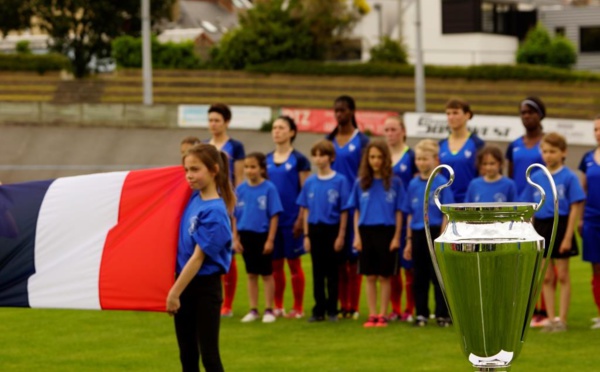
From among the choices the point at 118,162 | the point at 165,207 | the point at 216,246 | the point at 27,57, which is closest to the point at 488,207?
the point at 216,246

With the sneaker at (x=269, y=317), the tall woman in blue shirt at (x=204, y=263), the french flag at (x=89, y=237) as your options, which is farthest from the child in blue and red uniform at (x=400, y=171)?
the tall woman in blue shirt at (x=204, y=263)

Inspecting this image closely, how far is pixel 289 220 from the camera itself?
39.7 feet

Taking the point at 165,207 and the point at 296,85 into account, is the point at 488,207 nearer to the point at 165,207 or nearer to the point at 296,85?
the point at 165,207

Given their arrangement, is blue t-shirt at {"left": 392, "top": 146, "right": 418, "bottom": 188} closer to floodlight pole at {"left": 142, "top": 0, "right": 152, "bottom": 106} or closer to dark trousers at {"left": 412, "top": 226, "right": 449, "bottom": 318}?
dark trousers at {"left": 412, "top": 226, "right": 449, "bottom": 318}

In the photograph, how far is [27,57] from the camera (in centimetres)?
4578

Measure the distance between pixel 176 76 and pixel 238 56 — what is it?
94.2 inches

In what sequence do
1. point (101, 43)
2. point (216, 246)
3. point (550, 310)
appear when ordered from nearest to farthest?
point (216, 246) < point (550, 310) < point (101, 43)

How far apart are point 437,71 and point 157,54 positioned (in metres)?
10.4

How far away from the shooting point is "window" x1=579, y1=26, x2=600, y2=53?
183ft

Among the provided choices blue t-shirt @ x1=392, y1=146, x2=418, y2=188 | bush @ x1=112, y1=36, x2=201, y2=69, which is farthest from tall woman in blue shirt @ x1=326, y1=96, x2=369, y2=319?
bush @ x1=112, y1=36, x2=201, y2=69

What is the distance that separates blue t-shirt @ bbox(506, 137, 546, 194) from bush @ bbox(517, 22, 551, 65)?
3834 centimetres

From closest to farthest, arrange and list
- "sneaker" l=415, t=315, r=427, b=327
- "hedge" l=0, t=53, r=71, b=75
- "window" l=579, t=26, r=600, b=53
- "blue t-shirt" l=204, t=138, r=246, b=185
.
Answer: "sneaker" l=415, t=315, r=427, b=327 < "blue t-shirt" l=204, t=138, r=246, b=185 < "hedge" l=0, t=53, r=71, b=75 < "window" l=579, t=26, r=600, b=53

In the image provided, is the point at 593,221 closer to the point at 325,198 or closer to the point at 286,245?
the point at 325,198

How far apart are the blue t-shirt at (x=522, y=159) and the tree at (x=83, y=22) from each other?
37870 millimetres
